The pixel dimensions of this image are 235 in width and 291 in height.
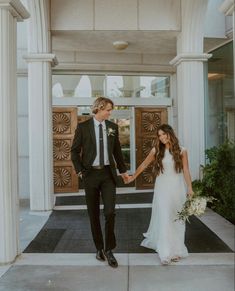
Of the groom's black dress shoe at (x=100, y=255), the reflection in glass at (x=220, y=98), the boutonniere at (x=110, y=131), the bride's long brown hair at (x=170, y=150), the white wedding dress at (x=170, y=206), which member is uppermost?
the reflection in glass at (x=220, y=98)

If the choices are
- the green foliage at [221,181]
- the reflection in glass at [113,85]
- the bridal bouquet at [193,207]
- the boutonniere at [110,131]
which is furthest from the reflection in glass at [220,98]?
the boutonniere at [110,131]

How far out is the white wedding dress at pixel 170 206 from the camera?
5.21 m

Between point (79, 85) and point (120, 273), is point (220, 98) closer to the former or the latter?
point (79, 85)

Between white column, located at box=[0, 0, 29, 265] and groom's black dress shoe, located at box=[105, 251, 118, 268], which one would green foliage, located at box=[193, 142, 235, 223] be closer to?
groom's black dress shoe, located at box=[105, 251, 118, 268]

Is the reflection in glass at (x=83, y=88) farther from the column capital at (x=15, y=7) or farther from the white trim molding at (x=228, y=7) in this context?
the white trim molding at (x=228, y=7)

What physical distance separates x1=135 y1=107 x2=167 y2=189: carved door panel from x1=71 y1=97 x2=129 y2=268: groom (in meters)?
7.36

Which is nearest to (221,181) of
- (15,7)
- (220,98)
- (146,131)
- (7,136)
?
(220,98)

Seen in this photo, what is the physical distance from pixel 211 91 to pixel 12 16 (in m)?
7.72

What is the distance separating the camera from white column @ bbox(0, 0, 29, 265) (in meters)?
5.09

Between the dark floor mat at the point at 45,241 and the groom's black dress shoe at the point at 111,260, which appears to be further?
the dark floor mat at the point at 45,241

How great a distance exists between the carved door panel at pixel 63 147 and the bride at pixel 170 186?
22.9ft

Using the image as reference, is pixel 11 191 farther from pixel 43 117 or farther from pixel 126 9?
pixel 126 9

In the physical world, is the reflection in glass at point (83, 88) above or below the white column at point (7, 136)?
above

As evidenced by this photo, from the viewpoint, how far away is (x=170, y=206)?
5301mm
